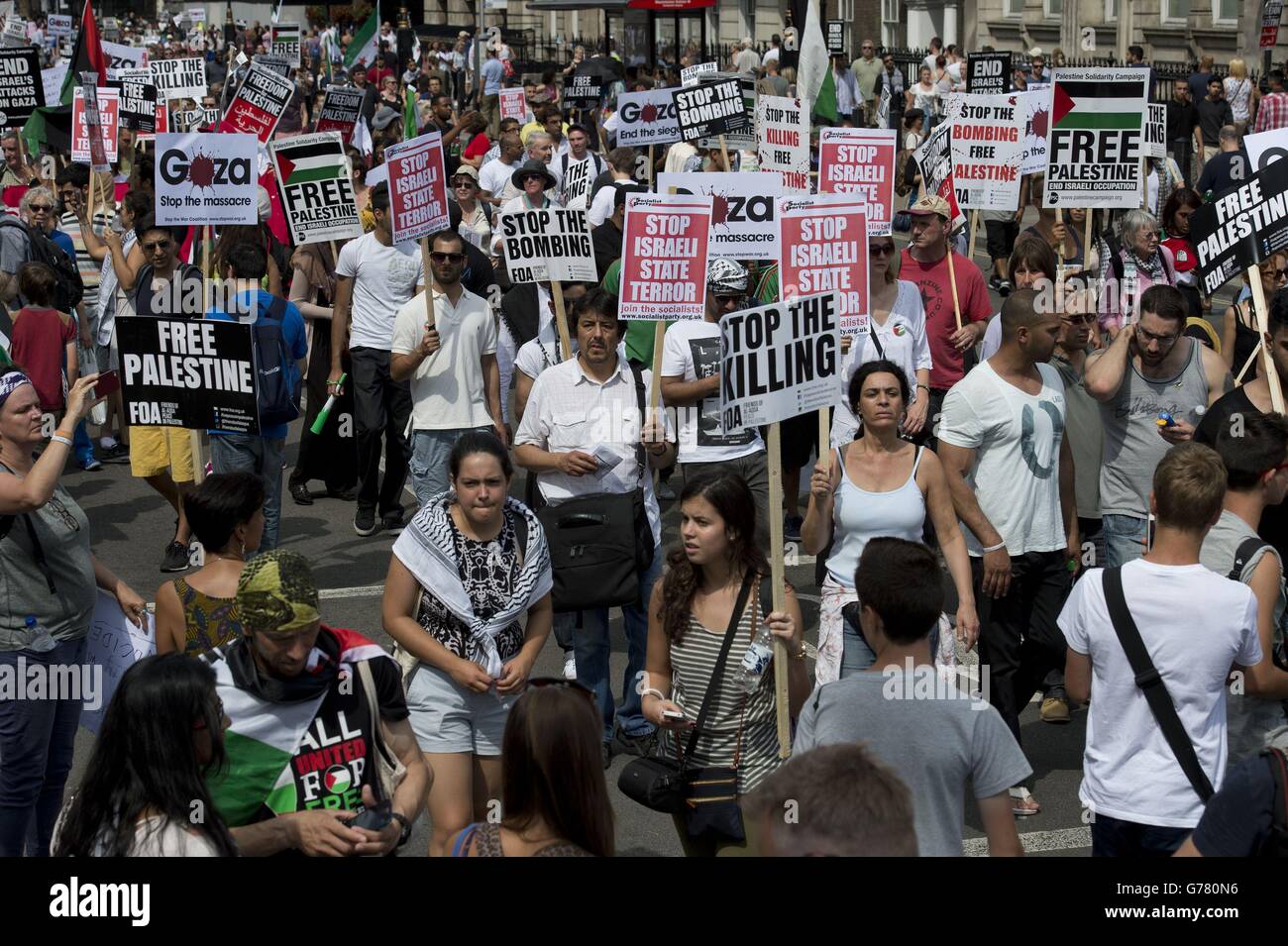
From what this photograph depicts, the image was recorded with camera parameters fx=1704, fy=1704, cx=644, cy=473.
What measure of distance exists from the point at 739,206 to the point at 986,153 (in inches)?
98.1

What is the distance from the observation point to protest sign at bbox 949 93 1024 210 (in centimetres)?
1186

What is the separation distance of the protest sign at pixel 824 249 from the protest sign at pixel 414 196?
10.5 feet

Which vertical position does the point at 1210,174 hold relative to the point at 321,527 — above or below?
above

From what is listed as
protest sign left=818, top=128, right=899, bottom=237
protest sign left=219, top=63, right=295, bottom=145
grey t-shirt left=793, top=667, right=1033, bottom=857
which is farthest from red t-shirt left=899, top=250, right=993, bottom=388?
protest sign left=219, top=63, right=295, bottom=145

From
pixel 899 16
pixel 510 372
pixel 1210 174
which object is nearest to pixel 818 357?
pixel 510 372

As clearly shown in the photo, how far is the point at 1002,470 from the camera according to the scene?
267 inches

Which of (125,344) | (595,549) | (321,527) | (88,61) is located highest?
(88,61)

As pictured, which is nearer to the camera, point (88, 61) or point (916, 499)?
point (916, 499)

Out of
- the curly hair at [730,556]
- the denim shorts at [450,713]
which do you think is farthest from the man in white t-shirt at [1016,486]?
the denim shorts at [450,713]

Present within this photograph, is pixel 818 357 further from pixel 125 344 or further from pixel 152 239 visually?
pixel 152 239

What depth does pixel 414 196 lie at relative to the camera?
9.95 meters

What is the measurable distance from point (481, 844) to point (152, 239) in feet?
22.9

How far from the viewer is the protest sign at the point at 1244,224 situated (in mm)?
7461

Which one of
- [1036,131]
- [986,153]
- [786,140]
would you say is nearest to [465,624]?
[986,153]
